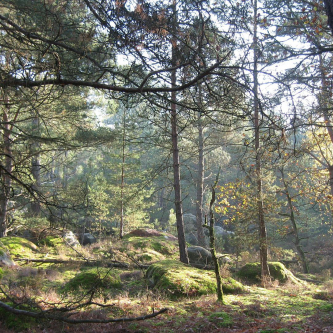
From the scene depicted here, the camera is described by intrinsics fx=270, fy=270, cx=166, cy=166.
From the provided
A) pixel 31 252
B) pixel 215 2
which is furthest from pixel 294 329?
pixel 31 252

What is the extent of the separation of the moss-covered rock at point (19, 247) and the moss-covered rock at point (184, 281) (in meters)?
5.71

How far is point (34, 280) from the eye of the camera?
6875mm

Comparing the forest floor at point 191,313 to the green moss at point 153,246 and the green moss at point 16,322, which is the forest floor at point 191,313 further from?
the green moss at point 153,246

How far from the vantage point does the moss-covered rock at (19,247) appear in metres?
10.3

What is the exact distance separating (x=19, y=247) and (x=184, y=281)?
7630 mm

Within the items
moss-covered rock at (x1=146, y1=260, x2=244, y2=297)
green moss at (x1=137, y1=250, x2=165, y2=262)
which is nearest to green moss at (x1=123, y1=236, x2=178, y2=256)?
green moss at (x1=137, y1=250, x2=165, y2=262)

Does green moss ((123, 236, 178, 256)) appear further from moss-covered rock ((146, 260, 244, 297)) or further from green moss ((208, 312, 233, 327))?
green moss ((208, 312, 233, 327))

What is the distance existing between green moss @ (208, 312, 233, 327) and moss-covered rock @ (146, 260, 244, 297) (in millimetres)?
1602

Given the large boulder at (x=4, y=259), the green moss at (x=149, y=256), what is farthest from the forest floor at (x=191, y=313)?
the green moss at (x=149, y=256)

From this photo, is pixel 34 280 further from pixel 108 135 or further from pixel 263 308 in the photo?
pixel 108 135

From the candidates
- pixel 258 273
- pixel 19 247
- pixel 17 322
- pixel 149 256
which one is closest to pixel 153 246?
pixel 149 256

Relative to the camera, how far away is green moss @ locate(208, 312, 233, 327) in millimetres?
4526

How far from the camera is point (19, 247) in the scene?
10883 millimetres

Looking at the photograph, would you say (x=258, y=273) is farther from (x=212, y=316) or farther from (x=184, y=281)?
(x=212, y=316)
